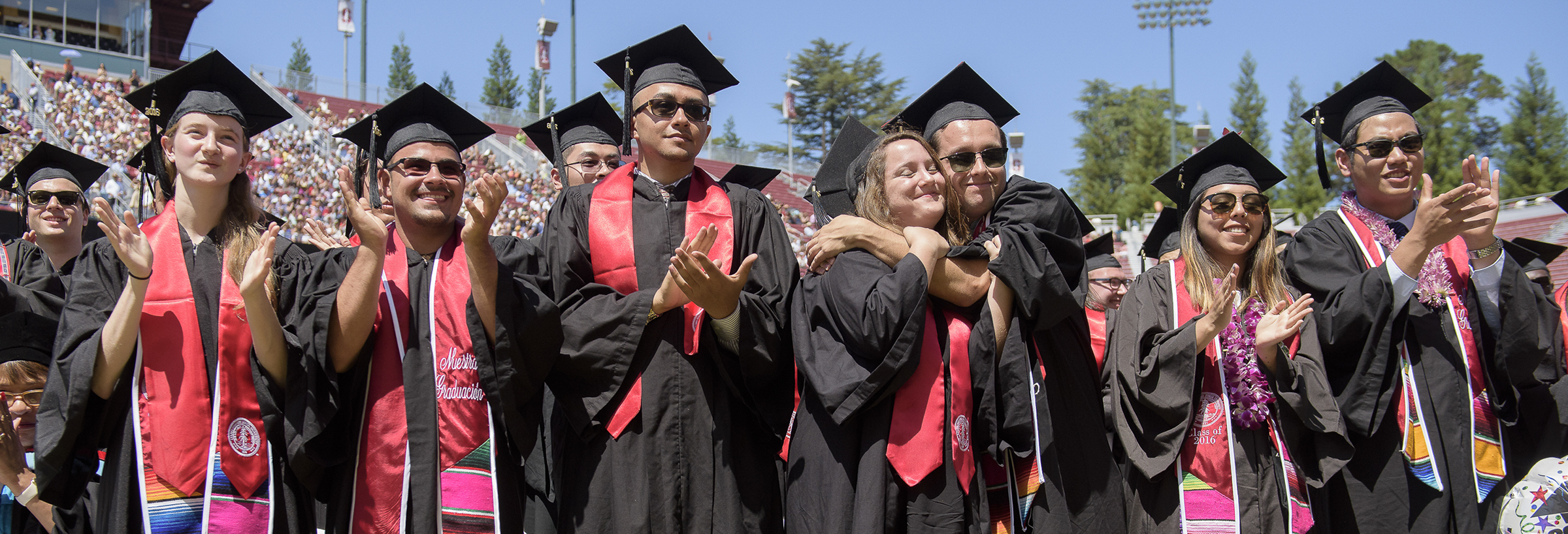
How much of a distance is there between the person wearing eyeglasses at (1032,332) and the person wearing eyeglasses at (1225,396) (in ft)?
1.29

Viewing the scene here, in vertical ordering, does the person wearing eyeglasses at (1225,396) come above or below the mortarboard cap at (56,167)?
below

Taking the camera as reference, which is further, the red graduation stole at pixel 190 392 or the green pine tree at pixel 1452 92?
the green pine tree at pixel 1452 92

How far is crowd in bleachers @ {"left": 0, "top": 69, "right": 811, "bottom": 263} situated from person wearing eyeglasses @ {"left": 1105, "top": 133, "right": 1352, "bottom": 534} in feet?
41.4

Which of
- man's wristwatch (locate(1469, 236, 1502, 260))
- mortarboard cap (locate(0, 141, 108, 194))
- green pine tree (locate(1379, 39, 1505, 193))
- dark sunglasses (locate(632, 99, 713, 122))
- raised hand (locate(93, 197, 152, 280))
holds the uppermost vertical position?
green pine tree (locate(1379, 39, 1505, 193))

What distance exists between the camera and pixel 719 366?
3369 mm

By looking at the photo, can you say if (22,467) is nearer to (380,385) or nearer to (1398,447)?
(380,385)

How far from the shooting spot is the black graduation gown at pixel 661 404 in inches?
129

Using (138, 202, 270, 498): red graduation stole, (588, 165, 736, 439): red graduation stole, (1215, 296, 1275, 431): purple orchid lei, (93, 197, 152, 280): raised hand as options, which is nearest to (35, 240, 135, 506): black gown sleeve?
(138, 202, 270, 498): red graduation stole

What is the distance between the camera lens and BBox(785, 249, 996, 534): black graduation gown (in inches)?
122

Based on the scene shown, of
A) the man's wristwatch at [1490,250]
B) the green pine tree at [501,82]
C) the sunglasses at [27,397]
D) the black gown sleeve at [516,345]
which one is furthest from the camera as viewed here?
the green pine tree at [501,82]

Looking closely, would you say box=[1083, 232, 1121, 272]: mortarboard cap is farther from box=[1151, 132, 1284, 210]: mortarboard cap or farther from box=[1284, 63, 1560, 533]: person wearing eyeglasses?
box=[1284, 63, 1560, 533]: person wearing eyeglasses

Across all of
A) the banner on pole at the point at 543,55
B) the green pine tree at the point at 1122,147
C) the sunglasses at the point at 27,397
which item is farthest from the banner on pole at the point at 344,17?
the sunglasses at the point at 27,397

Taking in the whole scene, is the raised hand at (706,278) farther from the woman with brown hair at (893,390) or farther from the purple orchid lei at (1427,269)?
the purple orchid lei at (1427,269)

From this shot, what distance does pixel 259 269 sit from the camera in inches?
124
